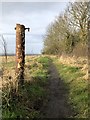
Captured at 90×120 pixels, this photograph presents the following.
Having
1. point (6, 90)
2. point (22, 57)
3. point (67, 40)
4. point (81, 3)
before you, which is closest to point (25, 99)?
point (6, 90)

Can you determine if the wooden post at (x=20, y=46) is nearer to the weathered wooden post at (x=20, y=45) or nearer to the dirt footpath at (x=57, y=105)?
the weathered wooden post at (x=20, y=45)

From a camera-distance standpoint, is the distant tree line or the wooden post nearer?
the wooden post

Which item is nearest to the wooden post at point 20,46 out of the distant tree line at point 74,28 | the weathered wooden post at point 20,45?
the weathered wooden post at point 20,45

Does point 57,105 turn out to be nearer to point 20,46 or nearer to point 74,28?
point 20,46

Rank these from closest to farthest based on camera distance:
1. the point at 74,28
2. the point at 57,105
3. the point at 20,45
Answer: the point at 57,105 → the point at 20,45 → the point at 74,28

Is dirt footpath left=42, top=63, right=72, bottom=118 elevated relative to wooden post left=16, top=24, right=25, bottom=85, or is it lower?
lower

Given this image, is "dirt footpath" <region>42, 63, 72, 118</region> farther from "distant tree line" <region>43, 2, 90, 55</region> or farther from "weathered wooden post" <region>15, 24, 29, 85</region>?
"distant tree line" <region>43, 2, 90, 55</region>

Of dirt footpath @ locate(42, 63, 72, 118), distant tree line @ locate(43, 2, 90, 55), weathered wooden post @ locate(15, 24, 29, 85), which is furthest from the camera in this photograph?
distant tree line @ locate(43, 2, 90, 55)

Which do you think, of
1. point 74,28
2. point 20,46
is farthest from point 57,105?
point 74,28

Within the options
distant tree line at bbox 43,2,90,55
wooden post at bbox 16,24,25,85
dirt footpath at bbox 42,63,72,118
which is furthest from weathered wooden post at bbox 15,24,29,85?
distant tree line at bbox 43,2,90,55

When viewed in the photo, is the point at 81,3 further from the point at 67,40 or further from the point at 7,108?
the point at 7,108

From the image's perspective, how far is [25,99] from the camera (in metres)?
9.61

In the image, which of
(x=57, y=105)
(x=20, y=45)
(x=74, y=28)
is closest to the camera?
(x=57, y=105)

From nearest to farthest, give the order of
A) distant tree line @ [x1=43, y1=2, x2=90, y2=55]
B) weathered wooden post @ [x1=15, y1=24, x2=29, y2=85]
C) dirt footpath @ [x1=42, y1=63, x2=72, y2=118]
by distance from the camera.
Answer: dirt footpath @ [x1=42, y1=63, x2=72, y2=118], weathered wooden post @ [x1=15, y1=24, x2=29, y2=85], distant tree line @ [x1=43, y1=2, x2=90, y2=55]
